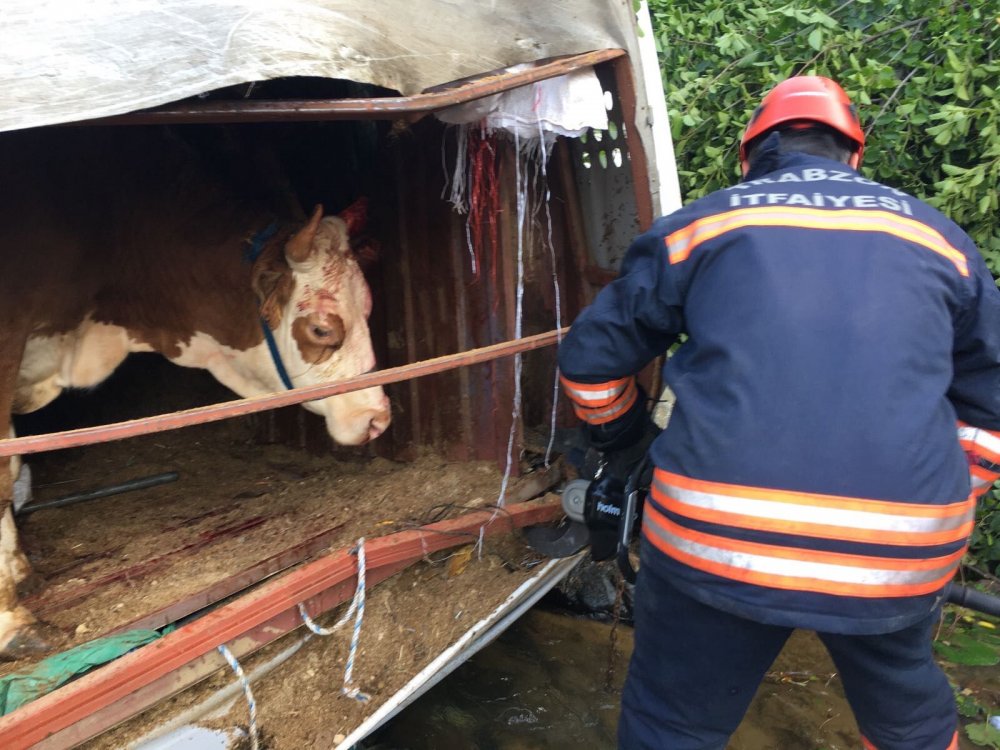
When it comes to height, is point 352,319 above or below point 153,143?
below

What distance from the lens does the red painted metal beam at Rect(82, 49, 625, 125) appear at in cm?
174

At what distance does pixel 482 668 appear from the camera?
11.5ft

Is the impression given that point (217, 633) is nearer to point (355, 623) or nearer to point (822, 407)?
point (355, 623)

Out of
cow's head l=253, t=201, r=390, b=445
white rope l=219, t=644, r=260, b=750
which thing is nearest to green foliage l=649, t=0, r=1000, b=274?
cow's head l=253, t=201, r=390, b=445

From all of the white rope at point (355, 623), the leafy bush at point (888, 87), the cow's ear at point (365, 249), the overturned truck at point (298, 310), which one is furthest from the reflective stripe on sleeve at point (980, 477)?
the cow's ear at point (365, 249)

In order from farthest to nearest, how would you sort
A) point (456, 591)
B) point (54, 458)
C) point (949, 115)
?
1. point (54, 458)
2. point (949, 115)
3. point (456, 591)

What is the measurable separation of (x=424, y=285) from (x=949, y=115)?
2427mm

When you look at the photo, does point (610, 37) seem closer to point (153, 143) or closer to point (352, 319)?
point (352, 319)

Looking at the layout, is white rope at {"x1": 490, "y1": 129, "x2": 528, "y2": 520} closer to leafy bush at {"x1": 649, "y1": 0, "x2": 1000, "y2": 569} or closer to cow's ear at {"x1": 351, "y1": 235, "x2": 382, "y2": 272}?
cow's ear at {"x1": 351, "y1": 235, "x2": 382, "y2": 272}

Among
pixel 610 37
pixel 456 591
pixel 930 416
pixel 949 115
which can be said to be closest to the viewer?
pixel 930 416

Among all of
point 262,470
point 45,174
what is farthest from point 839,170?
point 262,470

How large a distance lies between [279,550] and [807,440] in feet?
6.74

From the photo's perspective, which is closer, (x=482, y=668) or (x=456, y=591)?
(x=456, y=591)

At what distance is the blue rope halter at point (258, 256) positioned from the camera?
3266mm
